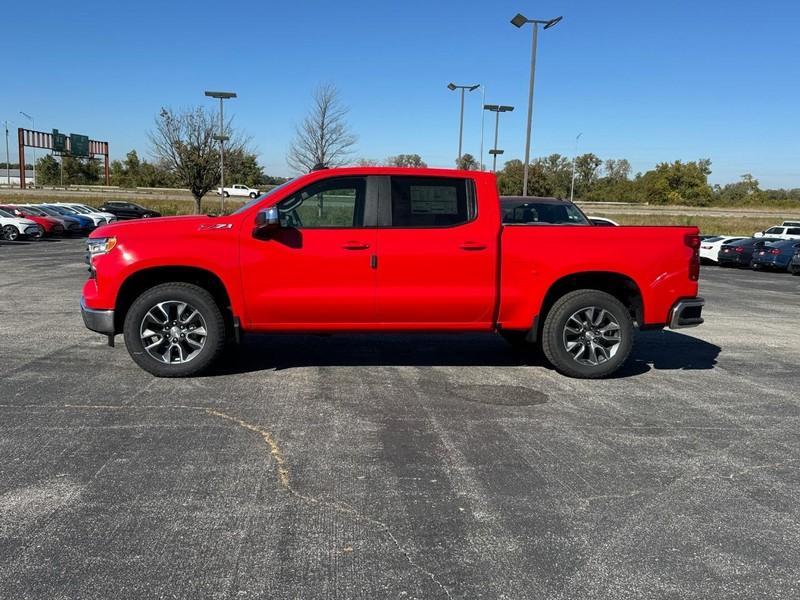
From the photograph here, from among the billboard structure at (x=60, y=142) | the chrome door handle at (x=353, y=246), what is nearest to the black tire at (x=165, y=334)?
the chrome door handle at (x=353, y=246)

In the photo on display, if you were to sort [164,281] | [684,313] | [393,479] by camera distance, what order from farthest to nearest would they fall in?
[684,313] < [164,281] < [393,479]

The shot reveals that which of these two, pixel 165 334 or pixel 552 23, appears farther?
pixel 552 23

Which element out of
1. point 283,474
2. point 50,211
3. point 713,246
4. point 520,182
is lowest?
point 283,474

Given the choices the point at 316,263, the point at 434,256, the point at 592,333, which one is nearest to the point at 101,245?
the point at 316,263

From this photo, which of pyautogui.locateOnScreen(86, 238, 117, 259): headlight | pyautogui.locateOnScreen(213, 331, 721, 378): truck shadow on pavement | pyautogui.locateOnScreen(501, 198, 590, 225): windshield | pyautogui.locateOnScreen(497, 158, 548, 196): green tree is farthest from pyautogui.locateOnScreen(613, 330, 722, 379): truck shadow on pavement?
pyautogui.locateOnScreen(497, 158, 548, 196): green tree

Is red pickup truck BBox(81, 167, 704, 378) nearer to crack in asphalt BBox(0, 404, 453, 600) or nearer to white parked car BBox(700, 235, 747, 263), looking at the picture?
crack in asphalt BBox(0, 404, 453, 600)

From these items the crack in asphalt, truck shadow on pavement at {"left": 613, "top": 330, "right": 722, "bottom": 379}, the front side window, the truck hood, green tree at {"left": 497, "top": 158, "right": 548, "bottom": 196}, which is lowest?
the crack in asphalt

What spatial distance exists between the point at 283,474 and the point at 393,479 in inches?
26.2

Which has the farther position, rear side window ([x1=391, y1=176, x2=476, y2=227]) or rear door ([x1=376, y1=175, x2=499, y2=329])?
rear side window ([x1=391, y1=176, x2=476, y2=227])

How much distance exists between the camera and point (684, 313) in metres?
6.29

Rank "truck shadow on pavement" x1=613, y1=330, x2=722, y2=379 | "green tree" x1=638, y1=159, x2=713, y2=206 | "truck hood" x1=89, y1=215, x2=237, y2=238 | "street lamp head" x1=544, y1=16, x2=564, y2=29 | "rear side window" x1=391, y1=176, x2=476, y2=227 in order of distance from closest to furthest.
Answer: "truck hood" x1=89, y1=215, x2=237, y2=238
"rear side window" x1=391, y1=176, x2=476, y2=227
"truck shadow on pavement" x1=613, y1=330, x2=722, y2=379
"street lamp head" x1=544, y1=16, x2=564, y2=29
"green tree" x1=638, y1=159, x2=713, y2=206

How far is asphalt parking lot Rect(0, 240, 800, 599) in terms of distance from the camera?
294cm

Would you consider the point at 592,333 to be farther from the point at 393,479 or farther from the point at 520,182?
the point at 520,182

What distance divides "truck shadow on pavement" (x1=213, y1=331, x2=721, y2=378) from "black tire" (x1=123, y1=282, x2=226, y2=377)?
1.31 ft
